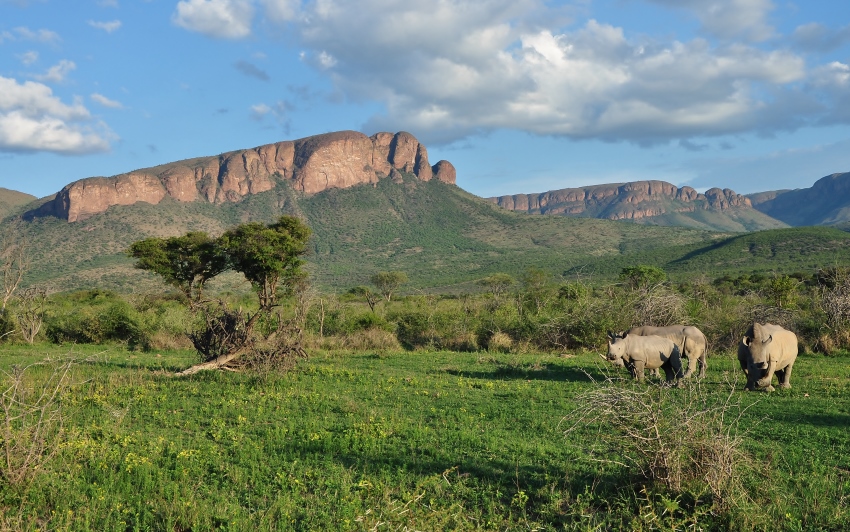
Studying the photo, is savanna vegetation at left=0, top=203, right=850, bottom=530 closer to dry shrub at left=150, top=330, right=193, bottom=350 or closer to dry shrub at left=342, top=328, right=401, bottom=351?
dry shrub at left=150, top=330, right=193, bottom=350

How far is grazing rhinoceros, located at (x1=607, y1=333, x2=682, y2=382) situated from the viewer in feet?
49.4

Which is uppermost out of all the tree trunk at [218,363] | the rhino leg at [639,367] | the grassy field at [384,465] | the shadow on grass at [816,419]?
the tree trunk at [218,363]

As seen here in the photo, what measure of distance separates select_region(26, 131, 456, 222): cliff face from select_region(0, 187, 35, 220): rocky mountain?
62.9 ft

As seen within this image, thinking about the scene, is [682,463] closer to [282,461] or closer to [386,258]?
[282,461]

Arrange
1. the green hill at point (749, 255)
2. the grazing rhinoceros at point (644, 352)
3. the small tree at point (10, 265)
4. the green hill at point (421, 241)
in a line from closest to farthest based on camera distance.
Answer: the grazing rhinoceros at point (644, 352), the small tree at point (10, 265), the green hill at point (749, 255), the green hill at point (421, 241)

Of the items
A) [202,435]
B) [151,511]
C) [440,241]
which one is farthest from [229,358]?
[440,241]

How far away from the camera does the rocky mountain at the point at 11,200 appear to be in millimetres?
155325

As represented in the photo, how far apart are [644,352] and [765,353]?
8.85 feet

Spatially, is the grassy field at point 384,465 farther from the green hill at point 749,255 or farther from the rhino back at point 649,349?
the green hill at point 749,255

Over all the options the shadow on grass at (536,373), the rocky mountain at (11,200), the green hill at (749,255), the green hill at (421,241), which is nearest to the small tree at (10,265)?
the shadow on grass at (536,373)

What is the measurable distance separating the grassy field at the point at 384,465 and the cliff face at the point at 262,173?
449 feet

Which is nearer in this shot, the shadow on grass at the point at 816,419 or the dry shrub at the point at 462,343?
the shadow on grass at the point at 816,419

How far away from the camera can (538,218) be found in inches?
5792

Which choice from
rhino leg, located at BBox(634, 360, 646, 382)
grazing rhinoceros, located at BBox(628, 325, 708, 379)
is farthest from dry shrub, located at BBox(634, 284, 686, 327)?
rhino leg, located at BBox(634, 360, 646, 382)
